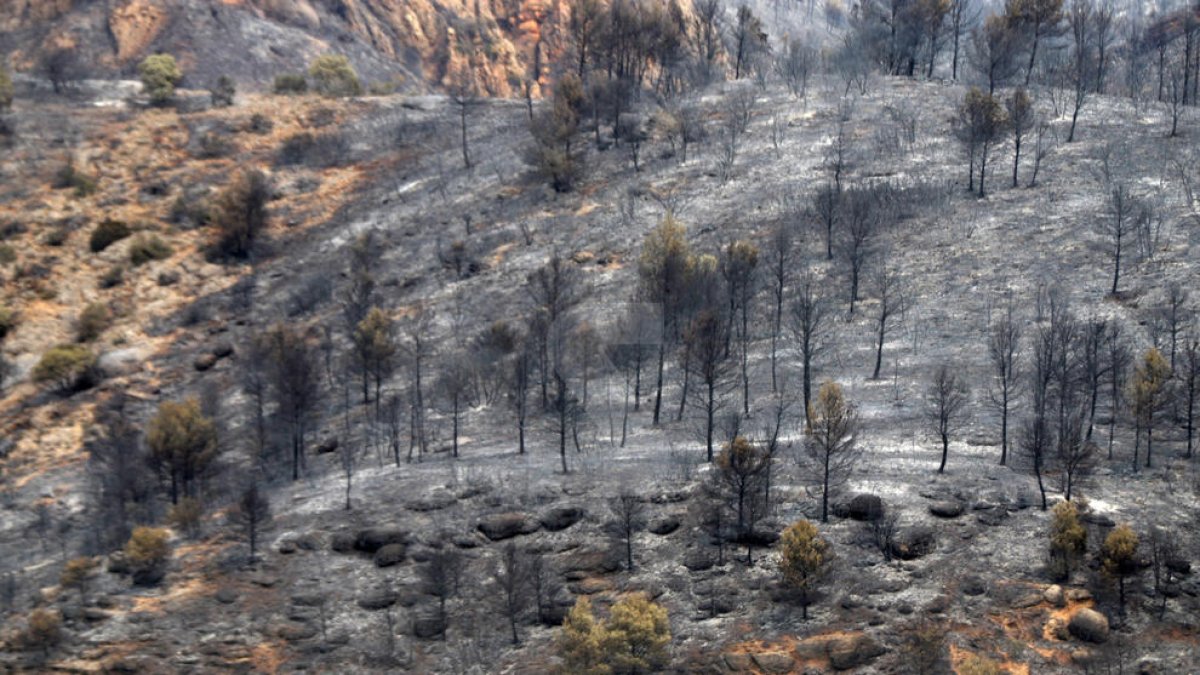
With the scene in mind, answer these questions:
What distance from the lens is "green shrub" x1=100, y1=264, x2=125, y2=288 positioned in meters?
76.6

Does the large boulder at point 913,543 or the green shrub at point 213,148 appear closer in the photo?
the large boulder at point 913,543

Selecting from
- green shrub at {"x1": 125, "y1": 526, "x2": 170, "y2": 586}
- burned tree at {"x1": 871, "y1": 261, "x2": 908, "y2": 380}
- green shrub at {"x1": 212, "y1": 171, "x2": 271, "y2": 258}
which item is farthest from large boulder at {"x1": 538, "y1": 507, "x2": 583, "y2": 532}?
green shrub at {"x1": 212, "y1": 171, "x2": 271, "y2": 258}

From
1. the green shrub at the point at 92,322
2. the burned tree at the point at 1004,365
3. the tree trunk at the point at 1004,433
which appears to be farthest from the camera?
the green shrub at the point at 92,322

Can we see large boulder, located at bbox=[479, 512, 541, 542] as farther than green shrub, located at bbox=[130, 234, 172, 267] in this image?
No

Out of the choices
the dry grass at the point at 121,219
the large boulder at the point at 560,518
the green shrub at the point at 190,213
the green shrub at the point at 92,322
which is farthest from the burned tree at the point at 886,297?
the green shrub at the point at 190,213

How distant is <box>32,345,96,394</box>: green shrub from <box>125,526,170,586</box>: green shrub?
82.4 ft

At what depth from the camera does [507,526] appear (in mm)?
45188

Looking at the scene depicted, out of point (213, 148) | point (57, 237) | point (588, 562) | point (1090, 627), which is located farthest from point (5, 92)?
point (1090, 627)

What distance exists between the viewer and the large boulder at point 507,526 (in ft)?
148

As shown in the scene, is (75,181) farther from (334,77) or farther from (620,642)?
(620,642)

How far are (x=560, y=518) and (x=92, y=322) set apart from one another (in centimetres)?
3922

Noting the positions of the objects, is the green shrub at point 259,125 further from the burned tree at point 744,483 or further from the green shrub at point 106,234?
the burned tree at point 744,483

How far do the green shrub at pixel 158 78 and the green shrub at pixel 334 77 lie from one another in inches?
461

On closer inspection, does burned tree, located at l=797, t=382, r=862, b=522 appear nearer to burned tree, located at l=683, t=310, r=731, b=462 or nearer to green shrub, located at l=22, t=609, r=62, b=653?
burned tree, located at l=683, t=310, r=731, b=462
